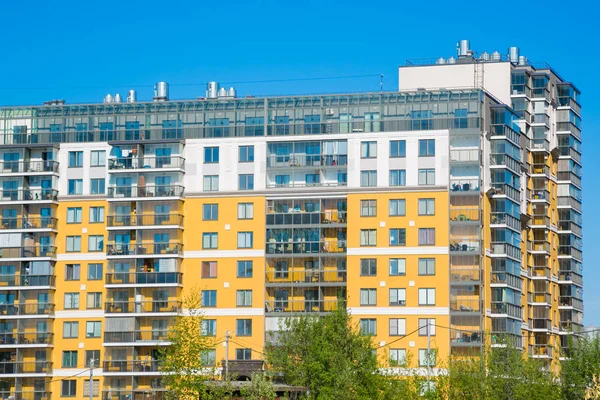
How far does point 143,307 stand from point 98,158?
17166 mm

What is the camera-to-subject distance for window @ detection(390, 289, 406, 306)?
143 m

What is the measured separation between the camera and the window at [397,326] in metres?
143

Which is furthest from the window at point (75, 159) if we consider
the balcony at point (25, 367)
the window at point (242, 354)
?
the window at point (242, 354)

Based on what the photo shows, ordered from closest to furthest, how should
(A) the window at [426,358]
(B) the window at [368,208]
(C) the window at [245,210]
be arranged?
(A) the window at [426,358] < (B) the window at [368,208] < (C) the window at [245,210]

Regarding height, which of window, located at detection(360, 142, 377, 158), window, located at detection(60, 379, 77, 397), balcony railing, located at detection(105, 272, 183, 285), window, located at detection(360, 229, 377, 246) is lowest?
window, located at detection(60, 379, 77, 397)

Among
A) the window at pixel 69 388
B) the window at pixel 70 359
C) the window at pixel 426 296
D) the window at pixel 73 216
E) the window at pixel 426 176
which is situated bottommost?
the window at pixel 69 388

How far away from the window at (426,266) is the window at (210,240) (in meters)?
21.7

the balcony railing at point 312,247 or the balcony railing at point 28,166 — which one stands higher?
the balcony railing at point 28,166

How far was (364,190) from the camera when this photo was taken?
146 meters

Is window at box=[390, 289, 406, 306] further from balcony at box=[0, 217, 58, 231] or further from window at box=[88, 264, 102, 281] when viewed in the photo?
balcony at box=[0, 217, 58, 231]

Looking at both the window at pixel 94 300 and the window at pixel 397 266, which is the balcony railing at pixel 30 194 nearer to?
the window at pixel 94 300

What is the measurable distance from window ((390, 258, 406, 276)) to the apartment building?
10cm

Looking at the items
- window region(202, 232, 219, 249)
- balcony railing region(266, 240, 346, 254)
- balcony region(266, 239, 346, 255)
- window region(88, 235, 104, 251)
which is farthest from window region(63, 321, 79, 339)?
balcony railing region(266, 240, 346, 254)

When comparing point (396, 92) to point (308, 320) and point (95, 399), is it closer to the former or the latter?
point (308, 320)
